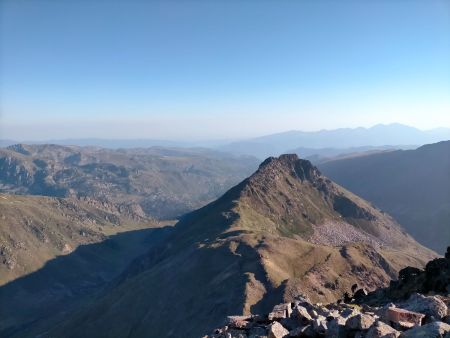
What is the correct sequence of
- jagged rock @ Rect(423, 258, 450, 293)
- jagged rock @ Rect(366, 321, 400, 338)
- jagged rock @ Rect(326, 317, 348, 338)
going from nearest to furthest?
jagged rock @ Rect(366, 321, 400, 338)
jagged rock @ Rect(326, 317, 348, 338)
jagged rock @ Rect(423, 258, 450, 293)

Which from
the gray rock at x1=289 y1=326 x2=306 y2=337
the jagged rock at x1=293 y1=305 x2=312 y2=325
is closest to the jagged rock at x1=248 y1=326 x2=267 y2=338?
the gray rock at x1=289 y1=326 x2=306 y2=337

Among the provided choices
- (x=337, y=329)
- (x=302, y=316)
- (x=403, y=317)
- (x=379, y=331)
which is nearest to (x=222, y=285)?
(x=302, y=316)

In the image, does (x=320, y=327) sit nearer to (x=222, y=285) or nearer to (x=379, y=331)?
(x=379, y=331)

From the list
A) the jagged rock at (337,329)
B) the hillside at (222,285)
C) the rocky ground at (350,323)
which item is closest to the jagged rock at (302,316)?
the rocky ground at (350,323)

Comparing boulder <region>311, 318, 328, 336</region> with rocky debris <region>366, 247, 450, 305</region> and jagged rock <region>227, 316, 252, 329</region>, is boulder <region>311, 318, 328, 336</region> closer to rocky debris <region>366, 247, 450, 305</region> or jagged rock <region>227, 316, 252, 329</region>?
jagged rock <region>227, 316, 252, 329</region>

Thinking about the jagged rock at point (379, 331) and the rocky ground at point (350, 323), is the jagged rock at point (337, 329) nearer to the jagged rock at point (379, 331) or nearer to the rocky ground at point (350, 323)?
the rocky ground at point (350, 323)

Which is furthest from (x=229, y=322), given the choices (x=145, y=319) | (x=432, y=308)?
(x=145, y=319)
